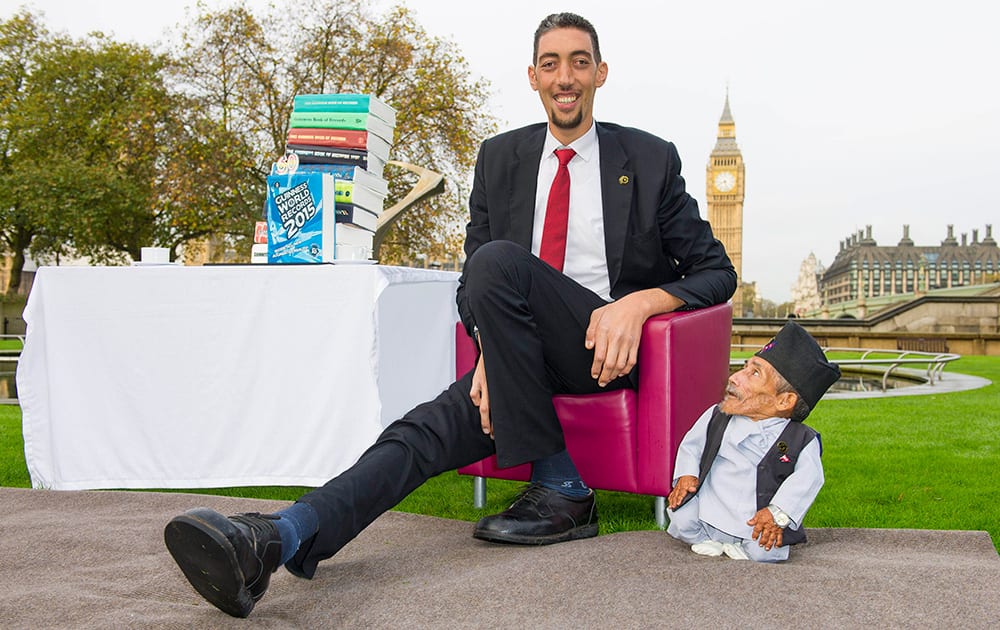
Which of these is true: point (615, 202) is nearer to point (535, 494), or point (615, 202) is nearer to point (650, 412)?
point (650, 412)

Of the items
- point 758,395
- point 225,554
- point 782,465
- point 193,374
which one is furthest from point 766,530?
point 193,374

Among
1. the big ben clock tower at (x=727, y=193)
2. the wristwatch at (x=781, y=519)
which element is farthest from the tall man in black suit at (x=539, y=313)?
the big ben clock tower at (x=727, y=193)

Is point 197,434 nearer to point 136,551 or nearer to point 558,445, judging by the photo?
point 136,551

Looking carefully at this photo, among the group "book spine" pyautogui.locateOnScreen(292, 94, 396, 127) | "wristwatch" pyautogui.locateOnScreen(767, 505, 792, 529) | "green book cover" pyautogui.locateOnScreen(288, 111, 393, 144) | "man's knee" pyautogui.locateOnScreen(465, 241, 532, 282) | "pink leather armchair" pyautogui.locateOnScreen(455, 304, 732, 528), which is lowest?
"wristwatch" pyautogui.locateOnScreen(767, 505, 792, 529)

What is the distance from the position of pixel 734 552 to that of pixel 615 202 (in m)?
1.04

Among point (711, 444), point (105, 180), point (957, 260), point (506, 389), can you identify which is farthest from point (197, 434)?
point (957, 260)

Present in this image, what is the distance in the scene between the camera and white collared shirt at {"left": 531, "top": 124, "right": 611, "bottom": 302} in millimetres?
2662

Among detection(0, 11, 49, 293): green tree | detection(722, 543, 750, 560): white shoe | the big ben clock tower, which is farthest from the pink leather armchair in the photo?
the big ben clock tower

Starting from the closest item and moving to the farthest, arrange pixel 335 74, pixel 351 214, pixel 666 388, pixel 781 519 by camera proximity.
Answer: pixel 781 519 → pixel 666 388 → pixel 351 214 → pixel 335 74

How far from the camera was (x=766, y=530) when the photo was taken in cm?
216

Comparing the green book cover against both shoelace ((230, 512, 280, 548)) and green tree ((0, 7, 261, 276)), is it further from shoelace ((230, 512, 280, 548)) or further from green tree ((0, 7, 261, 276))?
green tree ((0, 7, 261, 276))

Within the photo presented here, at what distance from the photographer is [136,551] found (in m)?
2.40

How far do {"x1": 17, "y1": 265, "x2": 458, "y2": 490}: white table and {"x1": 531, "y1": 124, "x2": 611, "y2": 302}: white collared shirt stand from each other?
0.57 m

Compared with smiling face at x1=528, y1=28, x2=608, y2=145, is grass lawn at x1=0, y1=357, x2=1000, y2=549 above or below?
below
